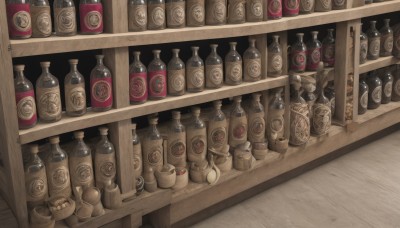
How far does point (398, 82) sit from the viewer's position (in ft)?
9.77

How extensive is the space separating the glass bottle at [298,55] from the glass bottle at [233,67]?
0.38 meters

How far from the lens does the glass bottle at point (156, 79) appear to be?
6.31 ft

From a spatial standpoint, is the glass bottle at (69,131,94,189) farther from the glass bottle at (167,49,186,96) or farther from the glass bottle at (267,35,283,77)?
the glass bottle at (267,35,283,77)

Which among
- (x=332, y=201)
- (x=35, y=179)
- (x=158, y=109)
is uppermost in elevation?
(x=158, y=109)

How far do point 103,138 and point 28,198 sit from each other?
341 millimetres

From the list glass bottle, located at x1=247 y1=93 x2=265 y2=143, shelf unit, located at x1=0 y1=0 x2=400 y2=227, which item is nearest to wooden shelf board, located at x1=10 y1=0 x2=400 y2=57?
shelf unit, located at x1=0 y1=0 x2=400 y2=227

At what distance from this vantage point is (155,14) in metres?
1.84

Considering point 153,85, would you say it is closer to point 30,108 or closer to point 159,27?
point 159,27

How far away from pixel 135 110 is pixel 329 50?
125cm

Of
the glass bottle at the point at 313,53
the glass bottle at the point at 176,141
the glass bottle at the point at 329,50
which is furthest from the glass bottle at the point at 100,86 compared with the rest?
the glass bottle at the point at 329,50

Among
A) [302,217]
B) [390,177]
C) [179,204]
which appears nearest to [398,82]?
[390,177]

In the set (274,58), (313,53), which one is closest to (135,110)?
(274,58)

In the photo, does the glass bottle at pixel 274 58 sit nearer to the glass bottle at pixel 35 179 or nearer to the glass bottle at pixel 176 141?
the glass bottle at pixel 176 141

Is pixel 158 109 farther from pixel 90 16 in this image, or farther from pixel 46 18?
pixel 46 18
